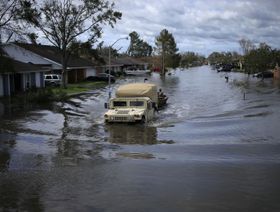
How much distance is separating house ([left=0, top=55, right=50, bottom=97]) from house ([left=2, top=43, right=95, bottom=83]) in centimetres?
606

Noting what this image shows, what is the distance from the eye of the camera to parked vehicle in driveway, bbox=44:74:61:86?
6588 cm

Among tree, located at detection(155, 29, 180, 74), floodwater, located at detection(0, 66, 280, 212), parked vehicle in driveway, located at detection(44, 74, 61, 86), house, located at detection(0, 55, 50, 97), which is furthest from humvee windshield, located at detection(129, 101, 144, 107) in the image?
tree, located at detection(155, 29, 180, 74)

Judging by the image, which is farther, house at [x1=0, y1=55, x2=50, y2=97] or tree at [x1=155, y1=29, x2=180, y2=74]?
tree at [x1=155, y1=29, x2=180, y2=74]

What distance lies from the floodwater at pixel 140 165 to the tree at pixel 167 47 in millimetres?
125814

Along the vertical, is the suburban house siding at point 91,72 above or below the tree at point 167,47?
below

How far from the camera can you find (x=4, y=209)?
10750 millimetres

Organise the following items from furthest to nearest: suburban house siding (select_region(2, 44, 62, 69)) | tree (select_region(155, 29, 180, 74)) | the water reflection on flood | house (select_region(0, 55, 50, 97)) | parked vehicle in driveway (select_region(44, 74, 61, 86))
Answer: tree (select_region(155, 29, 180, 74)) → parked vehicle in driveway (select_region(44, 74, 61, 86)) → suburban house siding (select_region(2, 44, 62, 69)) → house (select_region(0, 55, 50, 97)) → the water reflection on flood

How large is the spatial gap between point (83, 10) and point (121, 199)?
5386 cm

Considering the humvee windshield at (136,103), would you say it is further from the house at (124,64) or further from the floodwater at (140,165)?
the house at (124,64)

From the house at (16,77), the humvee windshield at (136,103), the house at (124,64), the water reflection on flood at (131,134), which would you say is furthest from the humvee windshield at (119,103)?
the house at (124,64)

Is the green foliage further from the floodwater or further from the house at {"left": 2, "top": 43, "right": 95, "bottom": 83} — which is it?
the floodwater

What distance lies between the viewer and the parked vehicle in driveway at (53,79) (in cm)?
6588

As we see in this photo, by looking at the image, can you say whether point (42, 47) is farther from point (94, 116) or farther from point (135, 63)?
point (135, 63)

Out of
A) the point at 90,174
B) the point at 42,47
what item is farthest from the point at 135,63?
the point at 90,174
